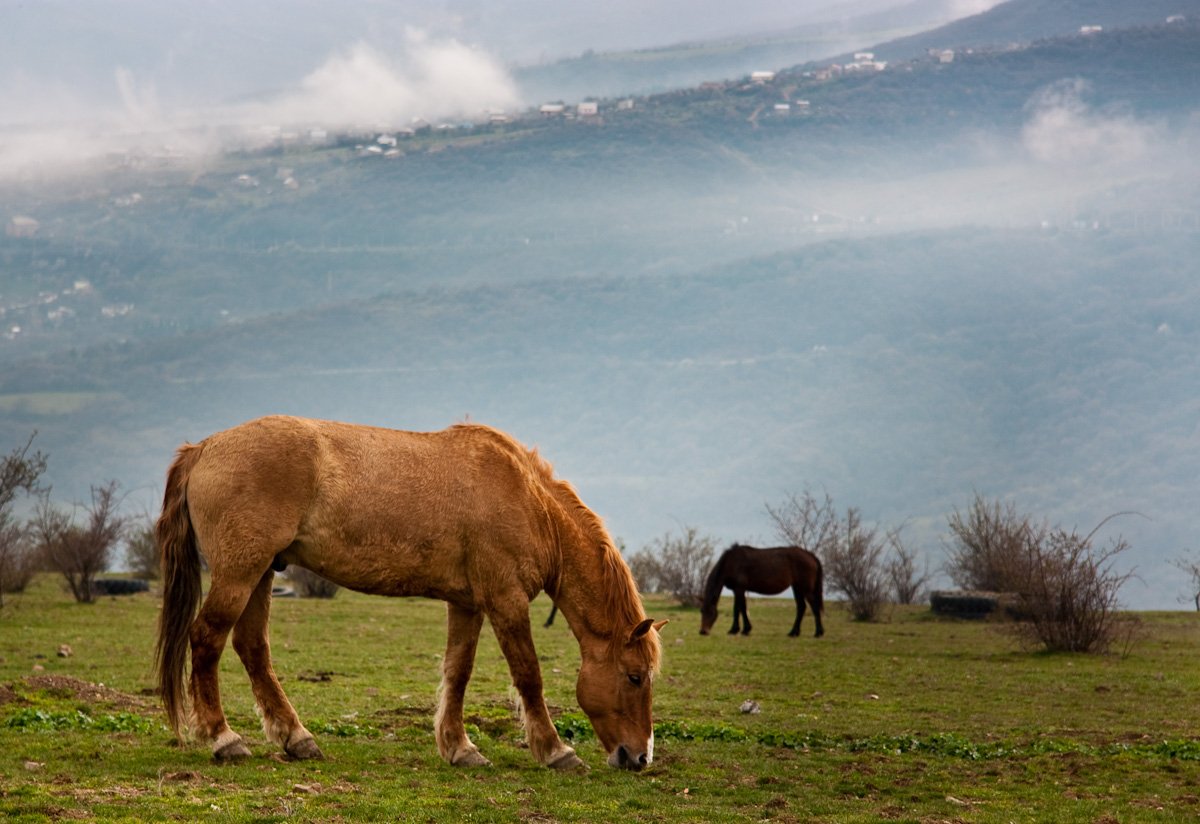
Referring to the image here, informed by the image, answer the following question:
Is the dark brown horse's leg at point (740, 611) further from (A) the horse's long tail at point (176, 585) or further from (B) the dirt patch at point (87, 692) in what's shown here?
(A) the horse's long tail at point (176, 585)

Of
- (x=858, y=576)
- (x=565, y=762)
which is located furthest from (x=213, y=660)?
(x=858, y=576)

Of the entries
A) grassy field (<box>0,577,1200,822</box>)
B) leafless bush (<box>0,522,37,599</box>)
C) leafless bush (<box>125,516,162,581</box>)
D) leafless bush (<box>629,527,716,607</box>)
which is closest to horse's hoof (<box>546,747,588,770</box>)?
grassy field (<box>0,577,1200,822</box>)

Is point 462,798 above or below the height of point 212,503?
below

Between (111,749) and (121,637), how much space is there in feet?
40.4

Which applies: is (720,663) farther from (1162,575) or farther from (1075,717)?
(1162,575)

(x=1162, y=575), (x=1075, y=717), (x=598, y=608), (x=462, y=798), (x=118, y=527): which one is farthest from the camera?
(x=1162, y=575)

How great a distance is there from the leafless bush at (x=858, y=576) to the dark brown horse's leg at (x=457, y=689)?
23185 mm

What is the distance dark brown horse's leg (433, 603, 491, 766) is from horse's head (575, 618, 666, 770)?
3.21ft

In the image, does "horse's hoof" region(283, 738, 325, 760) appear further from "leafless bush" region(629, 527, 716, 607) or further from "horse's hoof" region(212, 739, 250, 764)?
"leafless bush" region(629, 527, 716, 607)

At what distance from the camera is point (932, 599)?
1298 inches

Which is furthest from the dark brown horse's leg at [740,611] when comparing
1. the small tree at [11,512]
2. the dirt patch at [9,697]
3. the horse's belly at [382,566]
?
the horse's belly at [382,566]

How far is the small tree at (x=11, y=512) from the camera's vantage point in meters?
27.3

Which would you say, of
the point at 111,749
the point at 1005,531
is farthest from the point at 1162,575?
the point at 111,749

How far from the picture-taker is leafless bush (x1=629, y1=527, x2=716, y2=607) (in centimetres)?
3750
